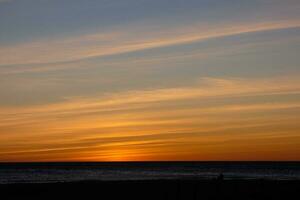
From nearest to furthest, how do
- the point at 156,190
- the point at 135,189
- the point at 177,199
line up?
1. the point at 177,199
2. the point at 156,190
3. the point at 135,189

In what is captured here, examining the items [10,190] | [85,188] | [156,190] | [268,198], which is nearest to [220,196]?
[268,198]

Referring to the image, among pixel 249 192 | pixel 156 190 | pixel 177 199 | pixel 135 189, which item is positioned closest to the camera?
pixel 177 199

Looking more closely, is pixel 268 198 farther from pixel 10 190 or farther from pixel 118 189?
pixel 10 190

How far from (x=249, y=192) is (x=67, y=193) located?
10.3 m

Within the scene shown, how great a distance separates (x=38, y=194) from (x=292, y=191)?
14412 millimetres

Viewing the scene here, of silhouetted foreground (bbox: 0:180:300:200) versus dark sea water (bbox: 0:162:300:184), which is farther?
dark sea water (bbox: 0:162:300:184)

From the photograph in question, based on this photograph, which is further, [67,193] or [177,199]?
[67,193]

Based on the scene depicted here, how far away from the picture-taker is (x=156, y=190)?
107 ft

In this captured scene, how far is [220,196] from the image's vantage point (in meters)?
28.3

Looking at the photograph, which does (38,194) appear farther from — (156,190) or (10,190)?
(156,190)

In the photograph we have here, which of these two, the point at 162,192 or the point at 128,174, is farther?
the point at 128,174

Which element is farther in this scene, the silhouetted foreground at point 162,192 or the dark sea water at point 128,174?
the dark sea water at point 128,174

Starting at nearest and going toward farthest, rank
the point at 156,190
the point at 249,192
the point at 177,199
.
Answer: the point at 177,199 < the point at 249,192 < the point at 156,190

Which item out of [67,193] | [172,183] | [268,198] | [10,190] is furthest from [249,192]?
[10,190]
